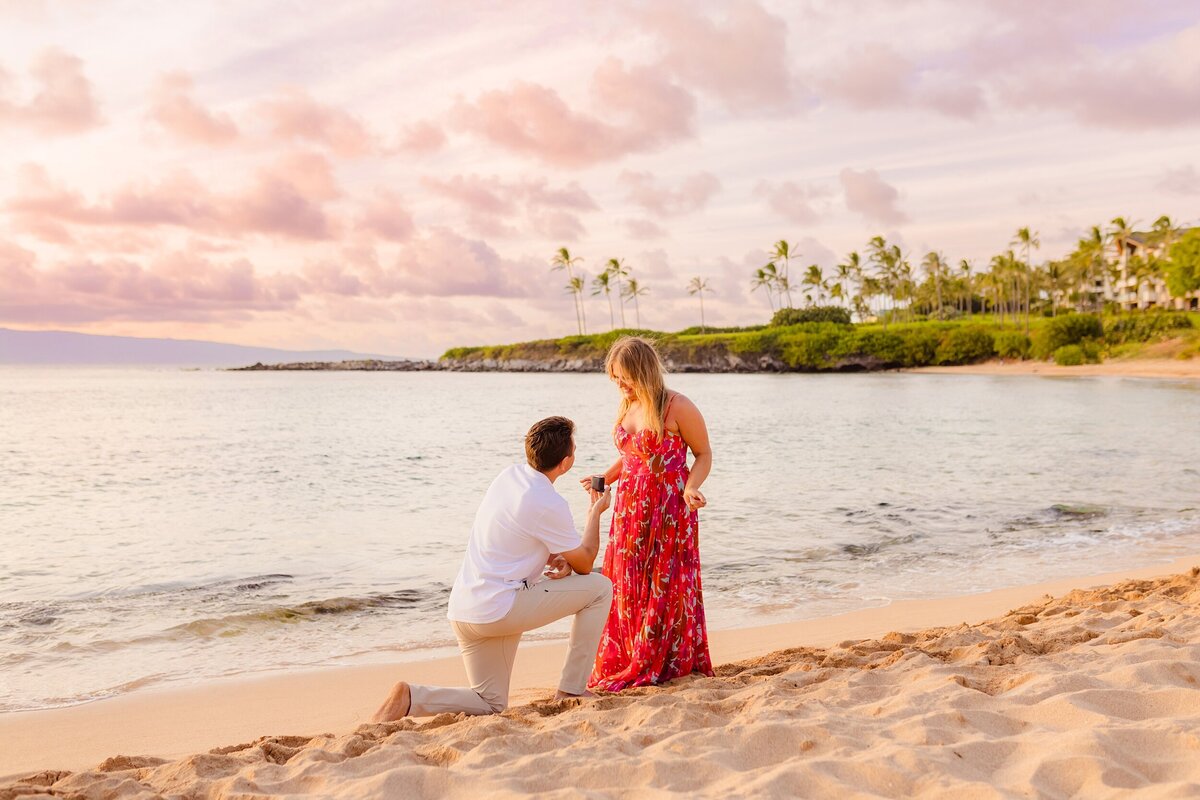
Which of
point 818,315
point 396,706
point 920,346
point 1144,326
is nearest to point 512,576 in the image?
point 396,706

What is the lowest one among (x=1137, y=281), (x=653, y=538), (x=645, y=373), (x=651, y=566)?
(x=651, y=566)

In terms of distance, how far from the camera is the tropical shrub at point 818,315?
109562mm

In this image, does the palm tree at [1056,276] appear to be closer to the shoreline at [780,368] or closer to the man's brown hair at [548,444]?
the shoreline at [780,368]

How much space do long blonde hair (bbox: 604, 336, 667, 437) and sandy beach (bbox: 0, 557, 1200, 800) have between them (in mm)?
1569

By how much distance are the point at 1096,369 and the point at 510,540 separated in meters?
80.2

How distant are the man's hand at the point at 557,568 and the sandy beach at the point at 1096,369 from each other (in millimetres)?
69482

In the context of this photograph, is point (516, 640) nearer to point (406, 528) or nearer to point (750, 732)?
point (750, 732)

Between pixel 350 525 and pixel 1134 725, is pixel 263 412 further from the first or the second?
pixel 1134 725

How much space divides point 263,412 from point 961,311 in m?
106

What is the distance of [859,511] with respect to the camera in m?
14.1

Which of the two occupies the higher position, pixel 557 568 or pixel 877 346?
pixel 557 568

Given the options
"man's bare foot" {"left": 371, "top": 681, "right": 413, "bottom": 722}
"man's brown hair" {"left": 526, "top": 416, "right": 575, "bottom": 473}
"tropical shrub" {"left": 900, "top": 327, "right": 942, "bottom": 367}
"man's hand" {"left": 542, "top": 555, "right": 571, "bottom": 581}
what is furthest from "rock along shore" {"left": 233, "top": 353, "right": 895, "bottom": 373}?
"man's bare foot" {"left": 371, "top": 681, "right": 413, "bottom": 722}

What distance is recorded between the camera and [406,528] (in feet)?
43.1

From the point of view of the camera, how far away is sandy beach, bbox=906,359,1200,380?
64875mm
